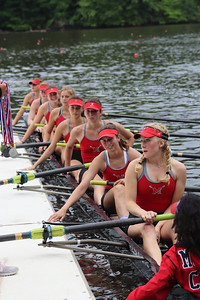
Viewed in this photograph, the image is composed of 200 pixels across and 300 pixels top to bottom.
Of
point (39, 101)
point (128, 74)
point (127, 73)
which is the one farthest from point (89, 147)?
point (127, 73)

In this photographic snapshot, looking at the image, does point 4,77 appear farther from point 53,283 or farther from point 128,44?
point 53,283

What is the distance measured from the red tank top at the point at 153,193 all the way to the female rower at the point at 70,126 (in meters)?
2.83

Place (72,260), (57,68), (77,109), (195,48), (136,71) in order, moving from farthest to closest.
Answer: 1. (195,48)
2. (57,68)
3. (136,71)
4. (77,109)
5. (72,260)

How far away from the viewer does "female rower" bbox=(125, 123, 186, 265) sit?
15.9ft

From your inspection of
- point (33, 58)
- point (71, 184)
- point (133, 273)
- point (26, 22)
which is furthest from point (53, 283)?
point (26, 22)

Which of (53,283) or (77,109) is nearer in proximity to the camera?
(53,283)

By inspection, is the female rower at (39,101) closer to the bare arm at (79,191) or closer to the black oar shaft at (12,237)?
the bare arm at (79,191)

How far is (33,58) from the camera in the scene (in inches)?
1282

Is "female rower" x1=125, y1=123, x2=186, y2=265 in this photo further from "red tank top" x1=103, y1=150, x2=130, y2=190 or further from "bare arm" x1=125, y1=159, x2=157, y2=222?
"red tank top" x1=103, y1=150, x2=130, y2=190

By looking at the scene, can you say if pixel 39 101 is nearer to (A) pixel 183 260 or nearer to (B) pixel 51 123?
(B) pixel 51 123

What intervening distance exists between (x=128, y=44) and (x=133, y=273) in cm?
3362

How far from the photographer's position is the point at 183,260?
3.33 meters

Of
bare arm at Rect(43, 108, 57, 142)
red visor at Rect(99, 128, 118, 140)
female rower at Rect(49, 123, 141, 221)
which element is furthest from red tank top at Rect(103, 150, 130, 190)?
bare arm at Rect(43, 108, 57, 142)

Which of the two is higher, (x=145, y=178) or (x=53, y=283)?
(x=145, y=178)
